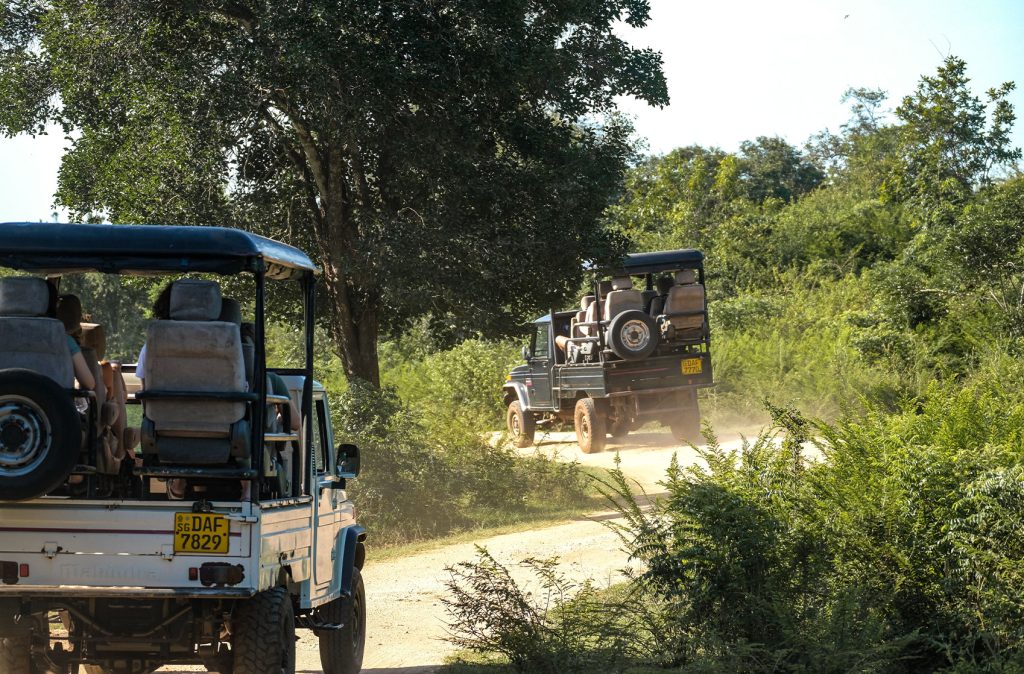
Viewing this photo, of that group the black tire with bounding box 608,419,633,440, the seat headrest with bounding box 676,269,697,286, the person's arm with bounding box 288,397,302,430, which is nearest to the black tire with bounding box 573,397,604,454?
the black tire with bounding box 608,419,633,440

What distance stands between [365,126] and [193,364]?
8117mm

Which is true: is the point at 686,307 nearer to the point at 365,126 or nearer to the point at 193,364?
the point at 365,126

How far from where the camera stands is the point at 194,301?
6.27 metres

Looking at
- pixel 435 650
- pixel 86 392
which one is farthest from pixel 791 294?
pixel 86 392

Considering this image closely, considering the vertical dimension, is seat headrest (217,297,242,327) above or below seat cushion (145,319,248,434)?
above

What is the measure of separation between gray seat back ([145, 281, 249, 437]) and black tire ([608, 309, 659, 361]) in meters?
14.5

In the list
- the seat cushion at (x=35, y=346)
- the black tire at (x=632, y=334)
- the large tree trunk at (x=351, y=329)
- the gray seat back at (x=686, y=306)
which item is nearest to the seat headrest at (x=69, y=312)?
the seat cushion at (x=35, y=346)

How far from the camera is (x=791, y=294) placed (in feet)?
113

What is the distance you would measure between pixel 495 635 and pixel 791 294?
92.3 ft

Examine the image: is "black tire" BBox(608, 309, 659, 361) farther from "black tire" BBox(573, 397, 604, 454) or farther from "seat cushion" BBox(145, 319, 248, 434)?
"seat cushion" BBox(145, 319, 248, 434)

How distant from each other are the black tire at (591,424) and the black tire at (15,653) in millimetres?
15548

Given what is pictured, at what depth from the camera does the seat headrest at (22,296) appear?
6.34 meters

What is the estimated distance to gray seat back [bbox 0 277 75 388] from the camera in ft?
20.5

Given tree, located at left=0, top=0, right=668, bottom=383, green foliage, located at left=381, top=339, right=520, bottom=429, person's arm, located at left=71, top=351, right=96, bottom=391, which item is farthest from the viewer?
green foliage, located at left=381, top=339, right=520, bottom=429
